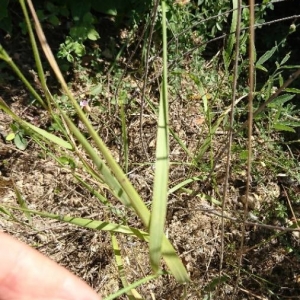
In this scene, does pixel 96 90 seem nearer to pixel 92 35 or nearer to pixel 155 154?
pixel 92 35

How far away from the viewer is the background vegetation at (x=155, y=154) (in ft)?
5.64

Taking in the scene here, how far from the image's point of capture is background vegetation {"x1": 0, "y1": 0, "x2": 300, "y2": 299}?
1719mm

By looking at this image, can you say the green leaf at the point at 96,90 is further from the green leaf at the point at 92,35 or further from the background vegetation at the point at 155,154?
the green leaf at the point at 92,35

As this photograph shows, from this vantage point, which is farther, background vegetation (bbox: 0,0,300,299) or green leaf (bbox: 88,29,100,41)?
green leaf (bbox: 88,29,100,41)

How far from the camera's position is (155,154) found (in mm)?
1917

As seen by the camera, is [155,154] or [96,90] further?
[96,90]

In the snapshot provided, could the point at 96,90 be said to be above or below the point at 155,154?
above

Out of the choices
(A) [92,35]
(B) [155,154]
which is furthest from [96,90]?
(B) [155,154]

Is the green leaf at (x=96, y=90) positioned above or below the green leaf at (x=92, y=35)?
below

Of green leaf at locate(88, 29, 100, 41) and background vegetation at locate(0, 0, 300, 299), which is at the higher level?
green leaf at locate(88, 29, 100, 41)

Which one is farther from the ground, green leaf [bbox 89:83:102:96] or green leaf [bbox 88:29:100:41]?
green leaf [bbox 88:29:100:41]

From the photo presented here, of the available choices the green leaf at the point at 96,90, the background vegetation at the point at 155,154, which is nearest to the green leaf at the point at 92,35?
the background vegetation at the point at 155,154

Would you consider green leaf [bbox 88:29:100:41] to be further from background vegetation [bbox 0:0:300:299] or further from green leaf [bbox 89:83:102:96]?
green leaf [bbox 89:83:102:96]

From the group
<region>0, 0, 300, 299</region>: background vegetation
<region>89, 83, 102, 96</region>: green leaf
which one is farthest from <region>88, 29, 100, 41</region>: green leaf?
<region>89, 83, 102, 96</region>: green leaf
